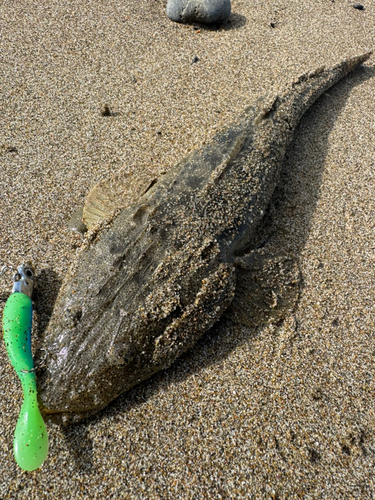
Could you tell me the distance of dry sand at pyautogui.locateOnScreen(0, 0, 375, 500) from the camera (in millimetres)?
2574

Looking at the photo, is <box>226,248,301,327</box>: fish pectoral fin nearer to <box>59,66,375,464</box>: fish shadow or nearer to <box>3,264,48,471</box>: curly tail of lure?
<box>59,66,375,464</box>: fish shadow

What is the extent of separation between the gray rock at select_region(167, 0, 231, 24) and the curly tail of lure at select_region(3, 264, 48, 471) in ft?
17.5

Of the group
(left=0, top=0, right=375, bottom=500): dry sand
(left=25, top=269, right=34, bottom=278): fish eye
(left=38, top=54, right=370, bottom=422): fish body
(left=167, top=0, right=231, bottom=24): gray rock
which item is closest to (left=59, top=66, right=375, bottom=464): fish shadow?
(left=0, top=0, right=375, bottom=500): dry sand

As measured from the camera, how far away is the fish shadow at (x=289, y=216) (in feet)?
9.39

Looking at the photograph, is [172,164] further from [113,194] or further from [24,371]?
[24,371]

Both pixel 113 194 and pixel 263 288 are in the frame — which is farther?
pixel 113 194

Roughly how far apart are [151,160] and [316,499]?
140 inches

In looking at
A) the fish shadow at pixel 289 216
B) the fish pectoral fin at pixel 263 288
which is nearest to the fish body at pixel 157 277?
the fish pectoral fin at pixel 263 288

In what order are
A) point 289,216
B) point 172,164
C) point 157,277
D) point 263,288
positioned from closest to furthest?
point 157,277, point 263,288, point 289,216, point 172,164

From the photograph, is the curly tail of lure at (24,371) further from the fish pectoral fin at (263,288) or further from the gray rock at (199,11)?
the gray rock at (199,11)

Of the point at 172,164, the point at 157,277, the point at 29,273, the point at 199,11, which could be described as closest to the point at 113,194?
the point at 172,164

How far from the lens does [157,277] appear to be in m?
3.00

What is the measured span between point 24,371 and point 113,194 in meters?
1.94

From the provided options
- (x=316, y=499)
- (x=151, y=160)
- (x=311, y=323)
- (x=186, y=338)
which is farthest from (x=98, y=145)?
(x=316, y=499)
